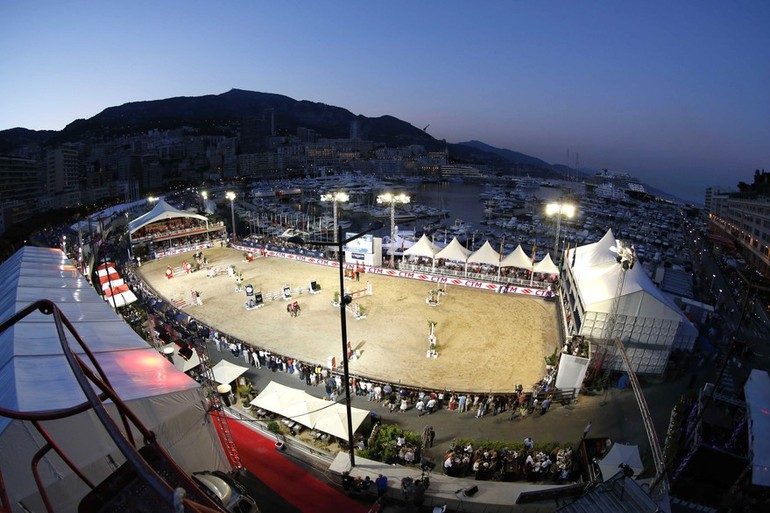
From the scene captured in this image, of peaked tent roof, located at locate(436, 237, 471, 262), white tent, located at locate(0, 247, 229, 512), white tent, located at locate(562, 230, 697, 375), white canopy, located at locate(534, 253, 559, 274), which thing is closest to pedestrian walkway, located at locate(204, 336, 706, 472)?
white tent, located at locate(562, 230, 697, 375)

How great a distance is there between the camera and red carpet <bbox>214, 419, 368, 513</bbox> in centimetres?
940

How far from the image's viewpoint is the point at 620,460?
32.0ft

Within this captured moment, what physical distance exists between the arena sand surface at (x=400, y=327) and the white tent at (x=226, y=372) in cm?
273

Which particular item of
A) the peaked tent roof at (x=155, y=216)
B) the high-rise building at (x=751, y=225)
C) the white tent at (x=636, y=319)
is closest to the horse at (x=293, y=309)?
the white tent at (x=636, y=319)

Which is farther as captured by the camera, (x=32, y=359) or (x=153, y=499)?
(x=32, y=359)

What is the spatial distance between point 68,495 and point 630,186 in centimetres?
19435

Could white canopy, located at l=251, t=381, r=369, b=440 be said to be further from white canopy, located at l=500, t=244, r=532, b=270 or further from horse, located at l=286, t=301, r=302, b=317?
white canopy, located at l=500, t=244, r=532, b=270

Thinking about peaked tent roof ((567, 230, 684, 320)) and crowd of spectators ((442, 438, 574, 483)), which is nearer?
crowd of spectators ((442, 438, 574, 483))

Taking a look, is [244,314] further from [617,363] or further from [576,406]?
[617,363]

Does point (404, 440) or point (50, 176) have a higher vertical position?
point (50, 176)

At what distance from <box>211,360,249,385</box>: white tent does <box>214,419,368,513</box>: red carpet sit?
128 inches

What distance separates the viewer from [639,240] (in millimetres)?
55625

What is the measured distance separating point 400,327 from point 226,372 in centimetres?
875

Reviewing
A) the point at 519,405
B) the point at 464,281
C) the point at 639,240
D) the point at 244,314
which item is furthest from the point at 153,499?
the point at 639,240
